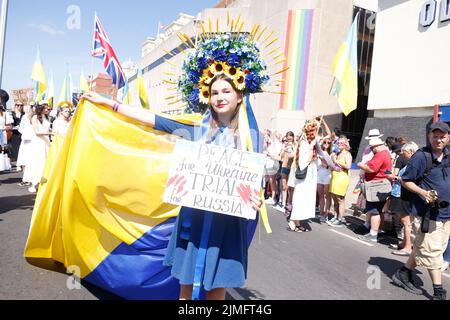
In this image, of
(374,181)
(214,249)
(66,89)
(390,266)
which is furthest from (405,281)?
(66,89)

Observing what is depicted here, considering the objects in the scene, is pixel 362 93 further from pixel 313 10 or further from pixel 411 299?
pixel 411 299

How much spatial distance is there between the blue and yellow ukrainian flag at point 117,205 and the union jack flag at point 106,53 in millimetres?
9019

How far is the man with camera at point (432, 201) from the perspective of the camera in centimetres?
395

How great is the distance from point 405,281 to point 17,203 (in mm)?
6334

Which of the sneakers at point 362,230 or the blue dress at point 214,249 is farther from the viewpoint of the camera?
the sneakers at point 362,230

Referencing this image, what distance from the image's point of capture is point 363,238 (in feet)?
22.1

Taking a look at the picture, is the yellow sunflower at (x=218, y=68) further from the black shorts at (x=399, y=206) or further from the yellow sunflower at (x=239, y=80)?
the black shorts at (x=399, y=206)

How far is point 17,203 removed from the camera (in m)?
6.56

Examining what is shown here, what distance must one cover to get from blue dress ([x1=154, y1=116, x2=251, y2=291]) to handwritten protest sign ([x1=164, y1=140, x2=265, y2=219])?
16cm

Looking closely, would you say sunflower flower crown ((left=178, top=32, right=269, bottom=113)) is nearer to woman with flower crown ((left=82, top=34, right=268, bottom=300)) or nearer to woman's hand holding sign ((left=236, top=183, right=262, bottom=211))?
woman with flower crown ((left=82, top=34, right=268, bottom=300))

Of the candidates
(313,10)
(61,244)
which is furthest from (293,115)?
(61,244)

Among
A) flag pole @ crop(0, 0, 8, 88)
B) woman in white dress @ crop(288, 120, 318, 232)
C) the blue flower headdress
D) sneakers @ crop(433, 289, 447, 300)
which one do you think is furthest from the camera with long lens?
flag pole @ crop(0, 0, 8, 88)

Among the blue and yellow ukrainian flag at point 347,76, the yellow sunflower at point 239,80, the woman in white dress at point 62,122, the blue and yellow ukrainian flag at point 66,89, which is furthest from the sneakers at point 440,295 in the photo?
the blue and yellow ukrainian flag at point 66,89
